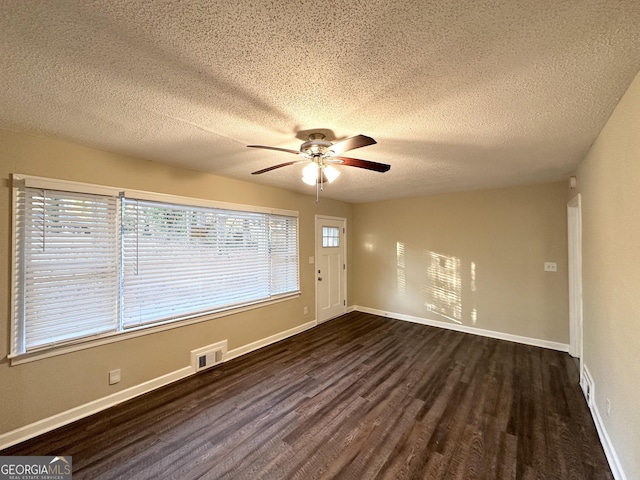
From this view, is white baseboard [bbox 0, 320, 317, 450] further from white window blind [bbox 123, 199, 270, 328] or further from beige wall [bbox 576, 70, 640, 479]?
beige wall [bbox 576, 70, 640, 479]

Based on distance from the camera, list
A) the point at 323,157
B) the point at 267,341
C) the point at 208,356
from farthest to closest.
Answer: the point at 267,341 < the point at 208,356 < the point at 323,157

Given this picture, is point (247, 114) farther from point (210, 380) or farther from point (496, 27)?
point (210, 380)

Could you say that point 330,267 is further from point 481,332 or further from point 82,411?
point 82,411

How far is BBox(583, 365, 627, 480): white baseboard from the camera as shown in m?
1.57

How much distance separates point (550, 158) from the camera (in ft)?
8.41

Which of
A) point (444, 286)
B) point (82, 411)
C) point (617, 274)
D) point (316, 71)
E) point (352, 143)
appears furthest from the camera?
point (444, 286)

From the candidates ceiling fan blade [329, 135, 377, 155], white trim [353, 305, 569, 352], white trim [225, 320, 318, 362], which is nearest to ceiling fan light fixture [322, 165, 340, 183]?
ceiling fan blade [329, 135, 377, 155]

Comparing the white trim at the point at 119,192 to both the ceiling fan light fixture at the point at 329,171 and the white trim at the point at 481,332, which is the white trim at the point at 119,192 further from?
the white trim at the point at 481,332

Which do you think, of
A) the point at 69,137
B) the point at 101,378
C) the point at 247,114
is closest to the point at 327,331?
the point at 101,378

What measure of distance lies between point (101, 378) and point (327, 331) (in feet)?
9.63

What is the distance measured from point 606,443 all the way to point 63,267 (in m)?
4.34

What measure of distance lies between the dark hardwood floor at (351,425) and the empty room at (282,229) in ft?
0.07

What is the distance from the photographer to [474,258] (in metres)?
4.14

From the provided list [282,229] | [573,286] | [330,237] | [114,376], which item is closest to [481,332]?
[573,286]
